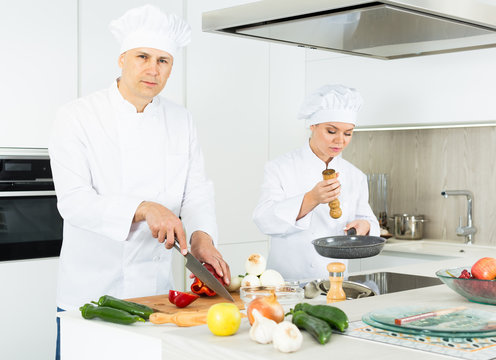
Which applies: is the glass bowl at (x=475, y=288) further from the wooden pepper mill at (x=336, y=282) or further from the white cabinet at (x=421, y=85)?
the white cabinet at (x=421, y=85)

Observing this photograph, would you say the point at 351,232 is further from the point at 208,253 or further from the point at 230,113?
the point at 230,113

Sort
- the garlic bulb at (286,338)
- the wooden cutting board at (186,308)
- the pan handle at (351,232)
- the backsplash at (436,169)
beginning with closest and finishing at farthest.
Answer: the garlic bulb at (286,338)
the wooden cutting board at (186,308)
the pan handle at (351,232)
the backsplash at (436,169)

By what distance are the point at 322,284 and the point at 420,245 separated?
1.97m

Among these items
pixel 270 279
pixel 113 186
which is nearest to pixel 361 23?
pixel 270 279

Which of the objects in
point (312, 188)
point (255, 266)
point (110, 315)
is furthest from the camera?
point (312, 188)

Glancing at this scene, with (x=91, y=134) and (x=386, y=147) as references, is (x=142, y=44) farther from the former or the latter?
(x=386, y=147)

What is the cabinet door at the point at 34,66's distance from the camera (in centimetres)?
293

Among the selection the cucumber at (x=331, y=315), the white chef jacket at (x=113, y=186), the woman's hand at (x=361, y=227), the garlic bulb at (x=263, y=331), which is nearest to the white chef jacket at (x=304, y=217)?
the woman's hand at (x=361, y=227)

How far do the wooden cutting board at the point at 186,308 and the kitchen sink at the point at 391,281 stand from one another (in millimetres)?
456

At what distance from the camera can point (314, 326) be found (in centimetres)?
134

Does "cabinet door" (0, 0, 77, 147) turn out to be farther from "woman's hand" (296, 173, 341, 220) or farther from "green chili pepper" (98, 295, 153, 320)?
"green chili pepper" (98, 295, 153, 320)

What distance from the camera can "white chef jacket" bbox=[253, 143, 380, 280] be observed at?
9.09 ft

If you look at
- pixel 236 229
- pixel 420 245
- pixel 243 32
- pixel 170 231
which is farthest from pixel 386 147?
pixel 170 231

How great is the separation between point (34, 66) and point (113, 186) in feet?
3.33
